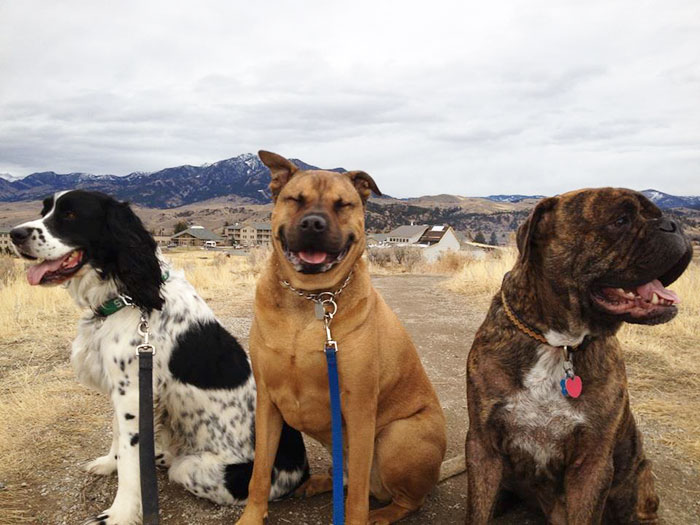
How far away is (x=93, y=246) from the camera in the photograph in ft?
9.86

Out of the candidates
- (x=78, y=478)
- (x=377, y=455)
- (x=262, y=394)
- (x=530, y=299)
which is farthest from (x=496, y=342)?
(x=78, y=478)

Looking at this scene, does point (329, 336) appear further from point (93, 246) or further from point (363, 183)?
point (93, 246)

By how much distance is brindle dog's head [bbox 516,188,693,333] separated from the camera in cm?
234

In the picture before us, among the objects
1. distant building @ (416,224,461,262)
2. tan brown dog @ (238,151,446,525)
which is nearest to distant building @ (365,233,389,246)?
distant building @ (416,224,461,262)

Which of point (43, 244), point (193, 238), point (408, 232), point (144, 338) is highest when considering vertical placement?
point (43, 244)

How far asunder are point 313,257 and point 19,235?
163cm

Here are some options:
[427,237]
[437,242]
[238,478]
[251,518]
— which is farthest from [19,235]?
[427,237]

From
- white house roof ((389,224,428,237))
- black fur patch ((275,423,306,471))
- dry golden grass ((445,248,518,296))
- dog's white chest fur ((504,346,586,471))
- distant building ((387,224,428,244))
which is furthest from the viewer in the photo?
white house roof ((389,224,428,237))

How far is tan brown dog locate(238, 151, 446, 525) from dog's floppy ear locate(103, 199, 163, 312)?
0.72 metres

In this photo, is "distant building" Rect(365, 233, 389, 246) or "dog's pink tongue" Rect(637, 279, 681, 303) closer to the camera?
"dog's pink tongue" Rect(637, 279, 681, 303)

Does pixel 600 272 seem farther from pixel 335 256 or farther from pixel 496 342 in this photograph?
pixel 335 256

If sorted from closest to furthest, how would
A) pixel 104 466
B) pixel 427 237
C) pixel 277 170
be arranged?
pixel 277 170 < pixel 104 466 < pixel 427 237

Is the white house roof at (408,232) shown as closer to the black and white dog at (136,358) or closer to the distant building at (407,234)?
the distant building at (407,234)

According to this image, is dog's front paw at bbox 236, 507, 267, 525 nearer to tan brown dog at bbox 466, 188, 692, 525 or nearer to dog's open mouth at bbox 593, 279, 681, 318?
tan brown dog at bbox 466, 188, 692, 525
